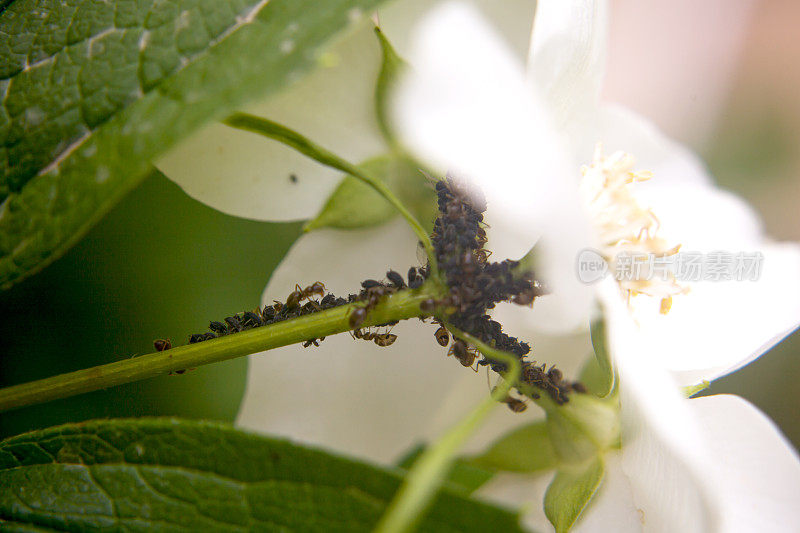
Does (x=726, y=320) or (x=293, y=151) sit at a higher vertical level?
(x=293, y=151)

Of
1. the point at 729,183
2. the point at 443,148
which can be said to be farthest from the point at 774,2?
the point at 443,148

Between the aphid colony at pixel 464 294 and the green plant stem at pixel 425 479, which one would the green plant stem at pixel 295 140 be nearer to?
the aphid colony at pixel 464 294

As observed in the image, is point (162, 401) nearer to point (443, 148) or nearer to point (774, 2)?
point (443, 148)

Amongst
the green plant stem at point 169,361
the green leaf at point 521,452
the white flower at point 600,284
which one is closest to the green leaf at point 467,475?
the green leaf at point 521,452

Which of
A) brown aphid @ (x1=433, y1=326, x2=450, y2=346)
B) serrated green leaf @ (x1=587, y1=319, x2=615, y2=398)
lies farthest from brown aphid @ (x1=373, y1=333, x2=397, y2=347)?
serrated green leaf @ (x1=587, y1=319, x2=615, y2=398)

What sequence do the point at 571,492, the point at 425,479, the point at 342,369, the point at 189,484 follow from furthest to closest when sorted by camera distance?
the point at 342,369
the point at 571,492
the point at 189,484
the point at 425,479

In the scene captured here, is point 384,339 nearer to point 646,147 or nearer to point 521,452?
point 521,452

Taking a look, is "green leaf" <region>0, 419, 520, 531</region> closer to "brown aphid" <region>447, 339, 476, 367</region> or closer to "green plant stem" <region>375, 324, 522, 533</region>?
"green plant stem" <region>375, 324, 522, 533</region>

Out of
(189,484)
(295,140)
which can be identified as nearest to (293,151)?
(295,140)
